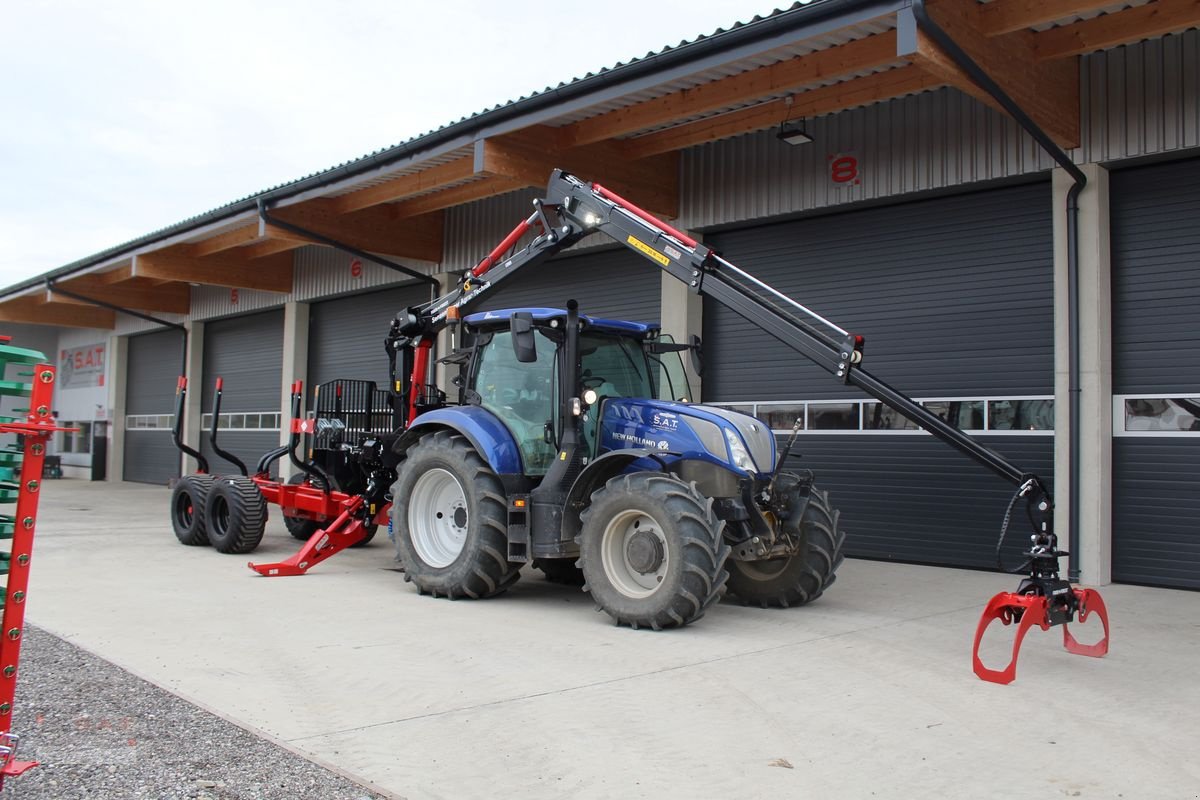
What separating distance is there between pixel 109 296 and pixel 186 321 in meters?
1.82

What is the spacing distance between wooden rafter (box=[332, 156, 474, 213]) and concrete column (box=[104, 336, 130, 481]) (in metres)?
14.1

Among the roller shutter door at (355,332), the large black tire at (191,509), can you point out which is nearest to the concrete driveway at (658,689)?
the large black tire at (191,509)

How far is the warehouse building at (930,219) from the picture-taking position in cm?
882

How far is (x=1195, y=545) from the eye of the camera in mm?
8930

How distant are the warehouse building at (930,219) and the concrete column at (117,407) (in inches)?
545

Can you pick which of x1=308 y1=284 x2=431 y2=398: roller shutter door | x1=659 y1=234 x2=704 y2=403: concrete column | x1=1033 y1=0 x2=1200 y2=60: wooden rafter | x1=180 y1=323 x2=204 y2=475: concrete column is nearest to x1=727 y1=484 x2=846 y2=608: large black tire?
x1=659 y1=234 x2=704 y2=403: concrete column

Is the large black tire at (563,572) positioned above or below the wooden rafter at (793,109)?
below

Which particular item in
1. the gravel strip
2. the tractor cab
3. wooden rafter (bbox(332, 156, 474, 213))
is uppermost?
wooden rafter (bbox(332, 156, 474, 213))

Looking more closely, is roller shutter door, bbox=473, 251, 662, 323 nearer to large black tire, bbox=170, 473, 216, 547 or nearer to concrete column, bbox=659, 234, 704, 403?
concrete column, bbox=659, 234, 704, 403

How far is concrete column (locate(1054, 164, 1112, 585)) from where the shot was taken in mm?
9063

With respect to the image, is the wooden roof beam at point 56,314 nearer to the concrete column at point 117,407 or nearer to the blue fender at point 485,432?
the concrete column at point 117,407

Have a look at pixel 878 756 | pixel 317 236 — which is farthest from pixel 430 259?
pixel 878 756

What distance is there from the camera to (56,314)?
2653 cm

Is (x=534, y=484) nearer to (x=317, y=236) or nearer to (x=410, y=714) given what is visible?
(x=410, y=714)
